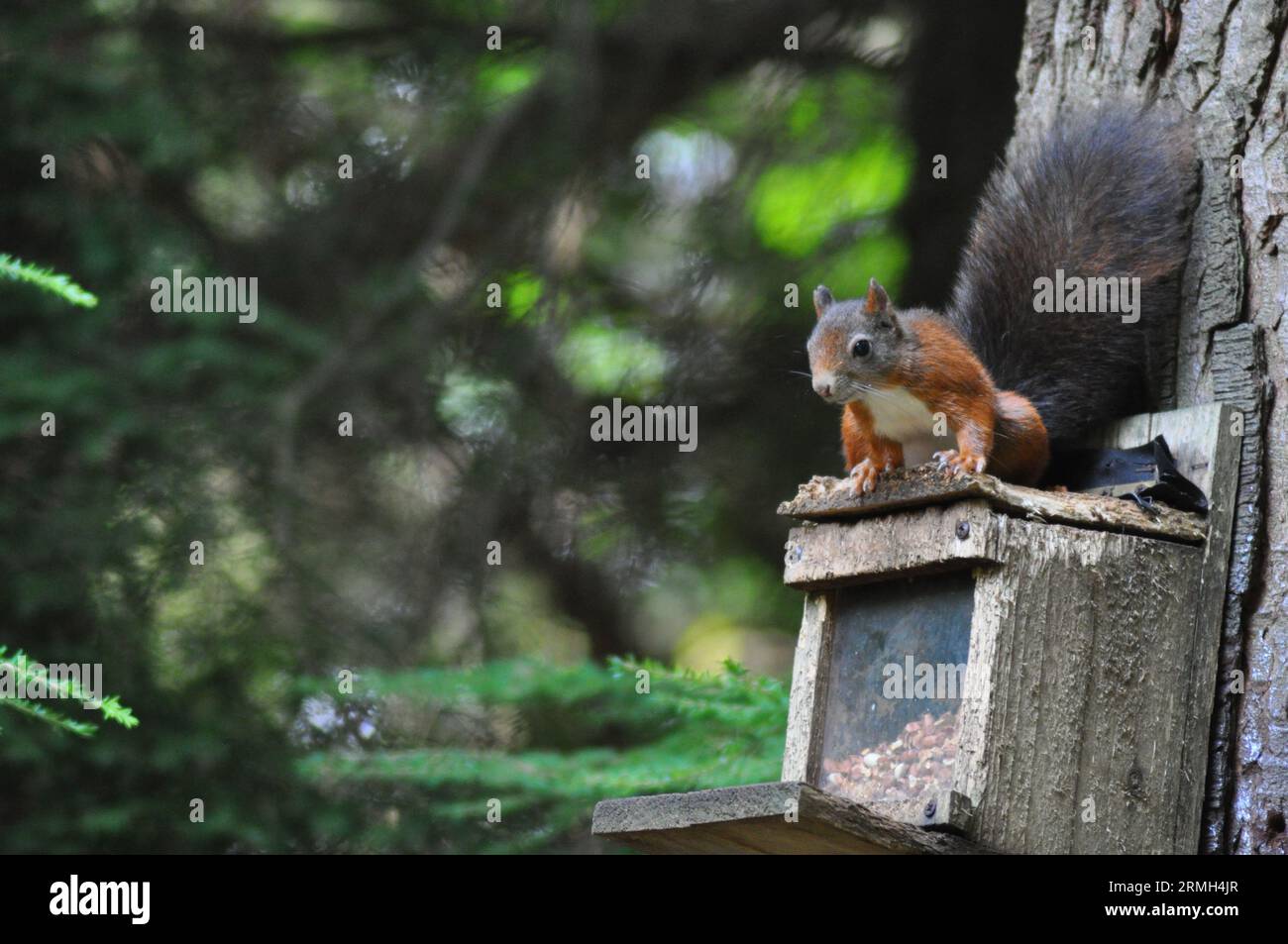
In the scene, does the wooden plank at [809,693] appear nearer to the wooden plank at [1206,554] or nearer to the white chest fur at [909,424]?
the white chest fur at [909,424]

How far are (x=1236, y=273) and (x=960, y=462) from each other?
0.66 metres

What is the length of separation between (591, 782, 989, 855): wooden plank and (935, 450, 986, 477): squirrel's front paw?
50cm

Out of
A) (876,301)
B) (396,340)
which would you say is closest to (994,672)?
(876,301)

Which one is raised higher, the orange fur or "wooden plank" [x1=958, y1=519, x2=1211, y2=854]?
the orange fur

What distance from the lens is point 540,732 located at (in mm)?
4641

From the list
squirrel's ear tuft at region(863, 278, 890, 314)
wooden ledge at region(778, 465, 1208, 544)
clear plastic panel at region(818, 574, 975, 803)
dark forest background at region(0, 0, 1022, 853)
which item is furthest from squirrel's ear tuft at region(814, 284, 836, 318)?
dark forest background at region(0, 0, 1022, 853)

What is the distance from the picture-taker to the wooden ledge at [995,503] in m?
2.07

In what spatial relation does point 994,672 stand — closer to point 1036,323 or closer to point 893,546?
point 893,546

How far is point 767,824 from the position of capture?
1877mm

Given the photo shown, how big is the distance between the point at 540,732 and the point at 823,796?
2915 millimetres

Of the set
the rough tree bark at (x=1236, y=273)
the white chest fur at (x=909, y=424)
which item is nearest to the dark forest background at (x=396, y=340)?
the rough tree bark at (x=1236, y=273)

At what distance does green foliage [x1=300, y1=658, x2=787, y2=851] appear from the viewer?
3.09 m

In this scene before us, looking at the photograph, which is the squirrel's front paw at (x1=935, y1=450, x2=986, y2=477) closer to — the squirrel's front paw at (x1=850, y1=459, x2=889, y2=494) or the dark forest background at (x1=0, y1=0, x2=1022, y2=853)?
the squirrel's front paw at (x1=850, y1=459, x2=889, y2=494)
